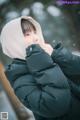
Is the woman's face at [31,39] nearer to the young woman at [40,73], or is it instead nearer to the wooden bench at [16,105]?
the young woman at [40,73]

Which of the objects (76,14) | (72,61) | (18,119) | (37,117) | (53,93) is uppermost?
(76,14)

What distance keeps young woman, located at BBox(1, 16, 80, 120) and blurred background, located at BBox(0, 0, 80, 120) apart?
709 millimetres

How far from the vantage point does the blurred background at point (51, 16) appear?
2.19 meters

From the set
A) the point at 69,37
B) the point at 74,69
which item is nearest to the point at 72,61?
the point at 74,69

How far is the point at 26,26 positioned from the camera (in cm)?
148

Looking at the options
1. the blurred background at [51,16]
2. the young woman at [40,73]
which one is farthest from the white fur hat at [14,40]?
the blurred background at [51,16]

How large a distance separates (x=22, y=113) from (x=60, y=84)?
3.26ft

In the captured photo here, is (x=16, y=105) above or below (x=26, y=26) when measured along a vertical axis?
below

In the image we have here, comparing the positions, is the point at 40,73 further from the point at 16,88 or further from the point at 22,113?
the point at 22,113

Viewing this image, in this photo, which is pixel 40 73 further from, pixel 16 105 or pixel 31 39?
pixel 16 105

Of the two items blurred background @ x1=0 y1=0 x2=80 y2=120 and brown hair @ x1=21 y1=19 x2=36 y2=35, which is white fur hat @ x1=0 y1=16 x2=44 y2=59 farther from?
blurred background @ x1=0 y1=0 x2=80 y2=120

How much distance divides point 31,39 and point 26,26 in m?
0.09

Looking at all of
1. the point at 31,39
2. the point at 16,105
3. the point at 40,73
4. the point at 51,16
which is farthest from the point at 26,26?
the point at 16,105

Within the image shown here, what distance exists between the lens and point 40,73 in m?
1.32
